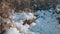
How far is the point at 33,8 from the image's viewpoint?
5.72 meters

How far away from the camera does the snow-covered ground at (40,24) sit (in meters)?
4.03

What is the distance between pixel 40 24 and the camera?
4508mm

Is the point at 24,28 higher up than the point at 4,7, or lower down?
lower down

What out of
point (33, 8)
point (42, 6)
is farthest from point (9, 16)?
point (42, 6)

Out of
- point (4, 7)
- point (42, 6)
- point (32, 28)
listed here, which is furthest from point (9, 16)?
point (42, 6)

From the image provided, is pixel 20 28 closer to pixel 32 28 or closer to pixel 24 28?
pixel 24 28

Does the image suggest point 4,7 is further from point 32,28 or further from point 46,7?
point 46,7

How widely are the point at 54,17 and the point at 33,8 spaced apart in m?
1.03

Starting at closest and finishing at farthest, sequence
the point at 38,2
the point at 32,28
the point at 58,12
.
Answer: the point at 32,28
the point at 58,12
the point at 38,2

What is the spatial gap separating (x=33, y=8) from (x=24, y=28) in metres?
1.81

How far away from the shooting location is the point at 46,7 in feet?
19.6

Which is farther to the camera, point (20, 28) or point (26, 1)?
point (26, 1)

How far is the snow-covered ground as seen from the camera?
4.03 meters

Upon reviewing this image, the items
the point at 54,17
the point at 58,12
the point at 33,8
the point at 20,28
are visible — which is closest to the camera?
the point at 20,28
